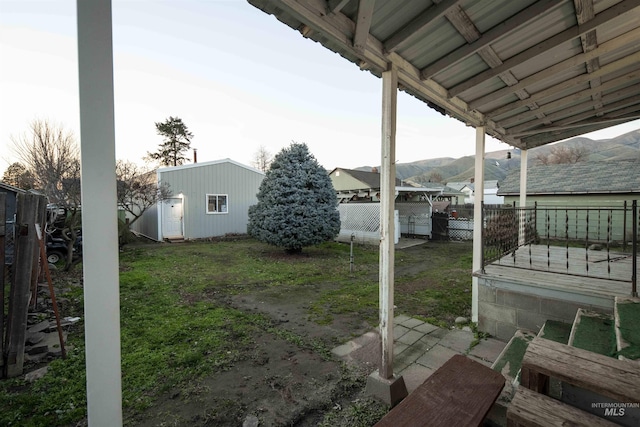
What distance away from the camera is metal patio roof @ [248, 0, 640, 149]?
1.81m

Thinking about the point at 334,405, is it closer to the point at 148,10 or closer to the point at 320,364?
the point at 320,364

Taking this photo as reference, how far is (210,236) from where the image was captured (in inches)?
527

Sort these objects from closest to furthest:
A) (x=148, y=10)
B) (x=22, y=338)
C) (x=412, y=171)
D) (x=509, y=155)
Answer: (x=148, y=10)
(x=22, y=338)
(x=509, y=155)
(x=412, y=171)

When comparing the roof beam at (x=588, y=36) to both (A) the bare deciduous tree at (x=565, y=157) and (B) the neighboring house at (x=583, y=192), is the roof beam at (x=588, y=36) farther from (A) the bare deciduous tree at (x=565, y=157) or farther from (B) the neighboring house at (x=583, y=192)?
(A) the bare deciduous tree at (x=565, y=157)

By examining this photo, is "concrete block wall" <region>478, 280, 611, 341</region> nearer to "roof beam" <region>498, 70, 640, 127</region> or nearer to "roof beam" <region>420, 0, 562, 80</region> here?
"roof beam" <region>498, 70, 640, 127</region>

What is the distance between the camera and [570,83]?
306 centimetres

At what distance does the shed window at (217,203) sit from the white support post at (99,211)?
13.1 meters

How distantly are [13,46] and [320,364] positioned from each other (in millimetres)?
3907

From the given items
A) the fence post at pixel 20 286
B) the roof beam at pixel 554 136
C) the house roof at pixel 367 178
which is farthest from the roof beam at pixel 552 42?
the house roof at pixel 367 178

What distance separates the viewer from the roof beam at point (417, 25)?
1.76 m

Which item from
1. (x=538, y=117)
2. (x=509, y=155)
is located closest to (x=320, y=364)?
(x=538, y=117)

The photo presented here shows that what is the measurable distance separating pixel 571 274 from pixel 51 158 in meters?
14.1

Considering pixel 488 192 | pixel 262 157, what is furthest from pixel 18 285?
pixel 488 192

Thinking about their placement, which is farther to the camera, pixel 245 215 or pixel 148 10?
pixel 245 215
